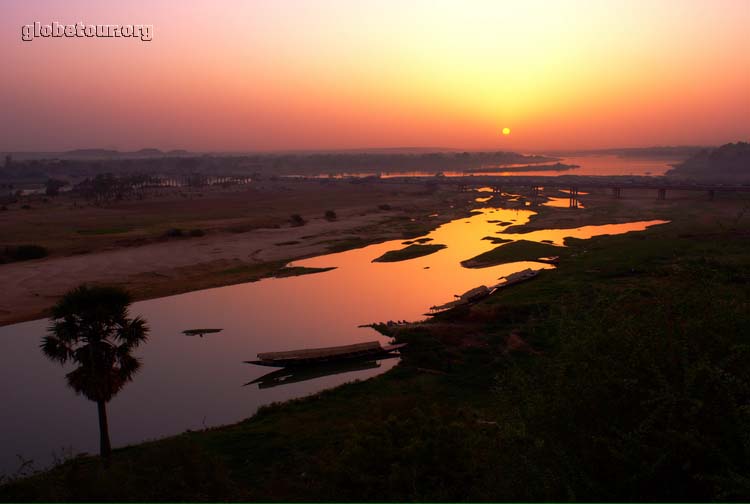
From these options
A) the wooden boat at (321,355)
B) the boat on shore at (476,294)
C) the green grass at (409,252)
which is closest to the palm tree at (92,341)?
the wooden boat at (321,355)

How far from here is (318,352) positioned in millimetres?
26750

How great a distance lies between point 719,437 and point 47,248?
61.2 metres

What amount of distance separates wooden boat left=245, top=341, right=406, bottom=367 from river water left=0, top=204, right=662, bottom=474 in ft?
1.81

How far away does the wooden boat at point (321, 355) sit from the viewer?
86.4ft

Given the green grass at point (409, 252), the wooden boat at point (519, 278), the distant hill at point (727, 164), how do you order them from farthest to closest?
the distant hill at point (727, 164) → the green grass at point (409, 252) → the wooden boat at point (519, 278)

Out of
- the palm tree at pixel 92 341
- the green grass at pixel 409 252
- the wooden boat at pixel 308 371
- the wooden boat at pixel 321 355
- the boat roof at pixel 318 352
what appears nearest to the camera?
the palm tree at pixel 92 341

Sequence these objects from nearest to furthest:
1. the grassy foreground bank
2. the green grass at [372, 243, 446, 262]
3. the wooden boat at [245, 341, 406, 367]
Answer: the grassy foreground bank < the wooden boat at [245, 341, 406, 367] < the green grass at [372, 243, 446, 262]

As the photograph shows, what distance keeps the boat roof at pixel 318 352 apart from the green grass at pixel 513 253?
24.3 meters

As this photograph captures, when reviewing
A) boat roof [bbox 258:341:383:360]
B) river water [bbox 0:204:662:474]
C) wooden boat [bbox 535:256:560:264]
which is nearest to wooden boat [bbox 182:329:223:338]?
river water [bbox 0:204:662:474]

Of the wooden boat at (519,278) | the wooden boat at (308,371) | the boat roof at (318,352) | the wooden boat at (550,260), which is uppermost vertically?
the wooden boat at (519,278)

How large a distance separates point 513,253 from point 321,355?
103 feet

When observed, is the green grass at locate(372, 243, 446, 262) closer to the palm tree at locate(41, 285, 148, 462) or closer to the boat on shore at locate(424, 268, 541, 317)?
the boat on shore at locate(424, 268, 541, 317)

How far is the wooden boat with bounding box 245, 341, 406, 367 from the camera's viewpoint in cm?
2633

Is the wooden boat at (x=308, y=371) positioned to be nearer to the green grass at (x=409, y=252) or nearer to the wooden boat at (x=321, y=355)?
the wooden boat at (x=321, y=355)
